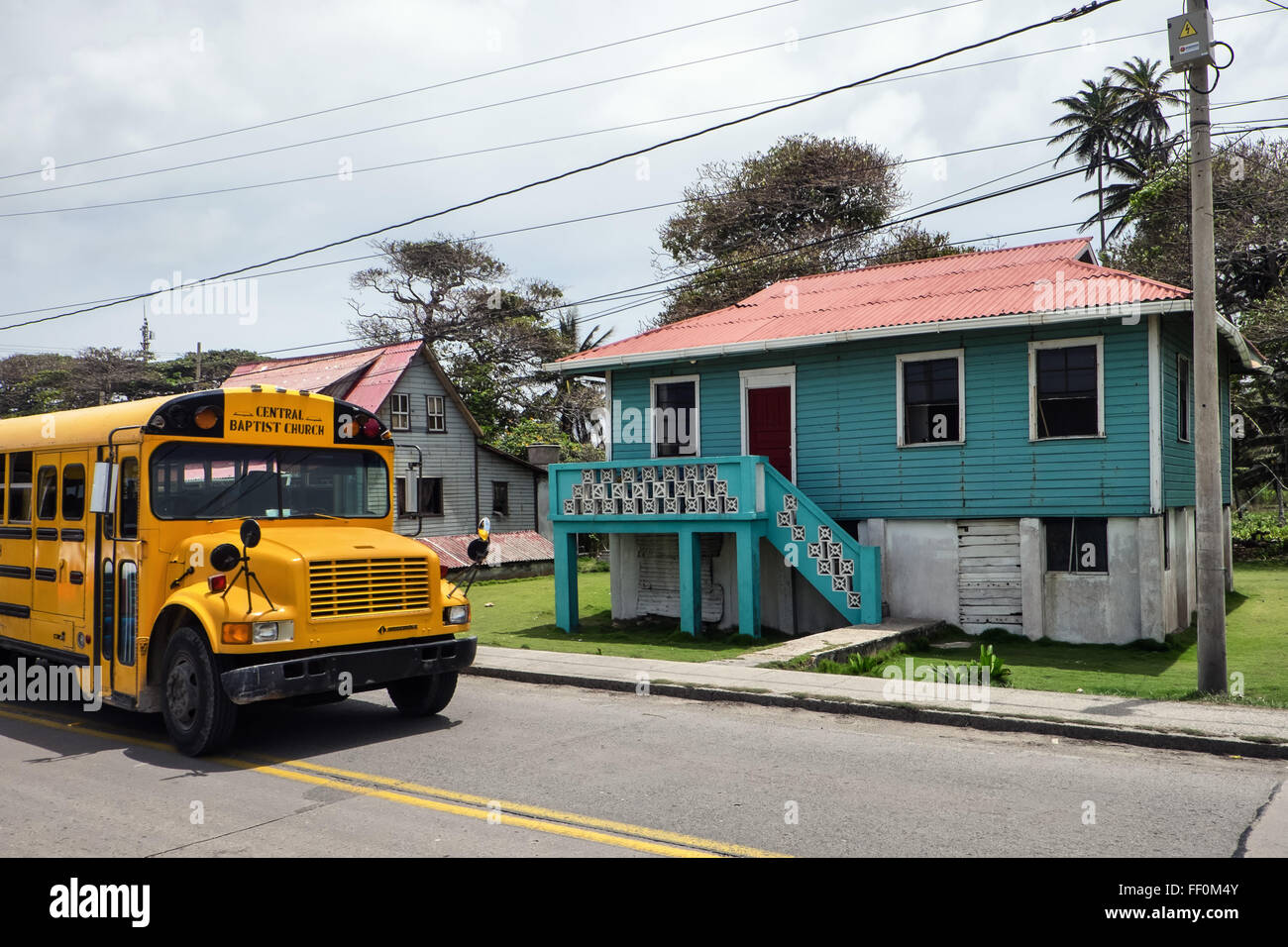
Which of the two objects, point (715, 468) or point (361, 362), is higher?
point (361, 362)

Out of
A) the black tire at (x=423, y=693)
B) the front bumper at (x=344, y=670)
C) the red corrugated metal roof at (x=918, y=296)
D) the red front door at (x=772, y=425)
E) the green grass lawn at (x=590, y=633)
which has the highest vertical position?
the red corrugated metal roof at (x=918, y=296)

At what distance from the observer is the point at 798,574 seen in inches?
717

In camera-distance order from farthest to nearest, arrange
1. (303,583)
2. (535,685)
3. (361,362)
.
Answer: (361,362), (535,685), (303,583)

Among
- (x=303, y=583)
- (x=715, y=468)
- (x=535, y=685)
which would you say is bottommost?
(x=535, y=685)

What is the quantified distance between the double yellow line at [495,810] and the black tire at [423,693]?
182cm

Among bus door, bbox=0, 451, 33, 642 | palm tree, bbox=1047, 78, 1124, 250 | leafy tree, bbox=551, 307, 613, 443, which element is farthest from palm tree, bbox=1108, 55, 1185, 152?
bus door, bbox=0, 451, 33, 642

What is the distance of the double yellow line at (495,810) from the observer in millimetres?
6012

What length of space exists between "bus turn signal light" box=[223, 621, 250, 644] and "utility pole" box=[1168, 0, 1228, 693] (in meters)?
8.98

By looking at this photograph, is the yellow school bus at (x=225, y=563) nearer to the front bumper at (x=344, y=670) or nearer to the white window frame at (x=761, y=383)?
the front bumper at (x=344, y=670)

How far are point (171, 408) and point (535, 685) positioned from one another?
5.63 meters

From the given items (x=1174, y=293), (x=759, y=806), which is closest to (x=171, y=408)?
(x=759, y=806)

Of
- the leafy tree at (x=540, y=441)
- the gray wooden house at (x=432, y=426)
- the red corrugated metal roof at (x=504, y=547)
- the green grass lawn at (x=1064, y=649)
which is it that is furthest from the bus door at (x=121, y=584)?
the leafy tree at (x=540, y=441)
